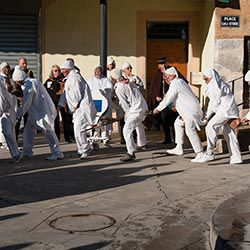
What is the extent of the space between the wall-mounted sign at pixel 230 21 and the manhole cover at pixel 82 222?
24.5 ft

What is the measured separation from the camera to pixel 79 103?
10422mm

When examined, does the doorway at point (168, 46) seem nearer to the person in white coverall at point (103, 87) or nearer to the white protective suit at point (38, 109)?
the person in white coverall at point (103, 87)

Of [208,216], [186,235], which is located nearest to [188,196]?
→ [208,216]

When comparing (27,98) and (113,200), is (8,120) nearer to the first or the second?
(27,98)

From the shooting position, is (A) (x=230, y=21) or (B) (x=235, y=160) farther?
(A) (x=230, y=21)

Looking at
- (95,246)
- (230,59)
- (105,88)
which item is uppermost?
(230,59)

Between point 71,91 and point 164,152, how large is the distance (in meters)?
2.15

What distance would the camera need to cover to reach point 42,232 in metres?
6.26

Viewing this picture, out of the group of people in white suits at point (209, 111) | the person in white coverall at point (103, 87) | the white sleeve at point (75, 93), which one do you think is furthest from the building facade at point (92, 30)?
the white sleeve at point (75, 93)

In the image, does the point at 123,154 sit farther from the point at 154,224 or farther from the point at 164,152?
the point at 154,224

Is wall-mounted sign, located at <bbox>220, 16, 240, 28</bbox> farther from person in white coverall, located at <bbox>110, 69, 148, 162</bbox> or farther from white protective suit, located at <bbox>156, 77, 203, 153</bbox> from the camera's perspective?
person in white coverall, located at <bbox>110, 69, 148, 162</bbox>

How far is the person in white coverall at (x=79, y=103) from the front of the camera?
34.0ft

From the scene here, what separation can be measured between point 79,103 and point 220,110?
2418mm

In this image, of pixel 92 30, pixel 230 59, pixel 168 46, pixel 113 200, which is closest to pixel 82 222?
pixel 113 200
